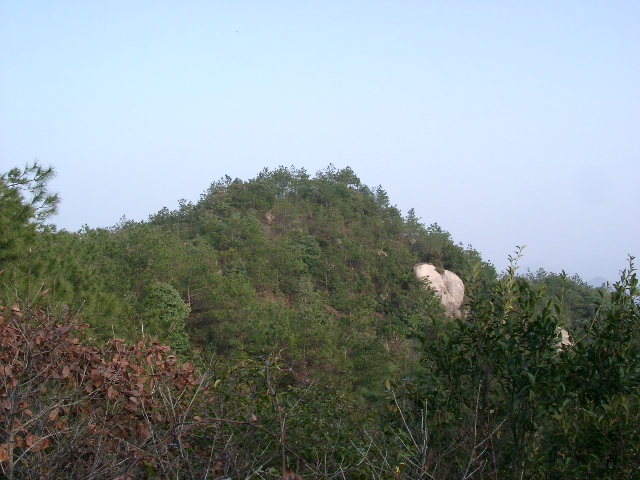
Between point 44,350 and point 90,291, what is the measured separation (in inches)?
338

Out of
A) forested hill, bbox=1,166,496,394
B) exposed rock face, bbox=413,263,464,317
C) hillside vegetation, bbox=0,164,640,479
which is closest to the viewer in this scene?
hillside vegetation, bbox=0,164,640,479

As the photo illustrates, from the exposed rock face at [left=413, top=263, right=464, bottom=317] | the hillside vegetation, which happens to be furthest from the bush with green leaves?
the exposed rock face at [left=413, top=263, right=464, bottom=317]

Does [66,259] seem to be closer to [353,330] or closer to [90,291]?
[90,291]

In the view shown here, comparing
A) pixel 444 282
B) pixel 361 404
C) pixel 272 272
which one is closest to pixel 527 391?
pixel 361 404

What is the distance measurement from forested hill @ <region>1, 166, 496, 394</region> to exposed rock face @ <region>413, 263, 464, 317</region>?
0.76m

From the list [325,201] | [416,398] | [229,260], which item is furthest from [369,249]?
[416,398]

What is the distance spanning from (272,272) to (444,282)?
10.9 meters

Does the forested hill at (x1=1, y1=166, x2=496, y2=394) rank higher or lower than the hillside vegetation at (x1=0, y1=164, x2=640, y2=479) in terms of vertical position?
higher

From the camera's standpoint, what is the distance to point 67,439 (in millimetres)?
3160

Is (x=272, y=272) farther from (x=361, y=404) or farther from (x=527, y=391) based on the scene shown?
(x=527, y=391)

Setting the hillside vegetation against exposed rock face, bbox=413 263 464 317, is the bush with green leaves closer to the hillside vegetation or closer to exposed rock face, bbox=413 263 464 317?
the hillside vegetation

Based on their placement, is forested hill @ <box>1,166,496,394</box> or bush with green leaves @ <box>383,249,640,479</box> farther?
forested hill @ <box>1,166,496,394</box>

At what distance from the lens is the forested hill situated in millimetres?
15088

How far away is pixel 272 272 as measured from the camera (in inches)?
1195
